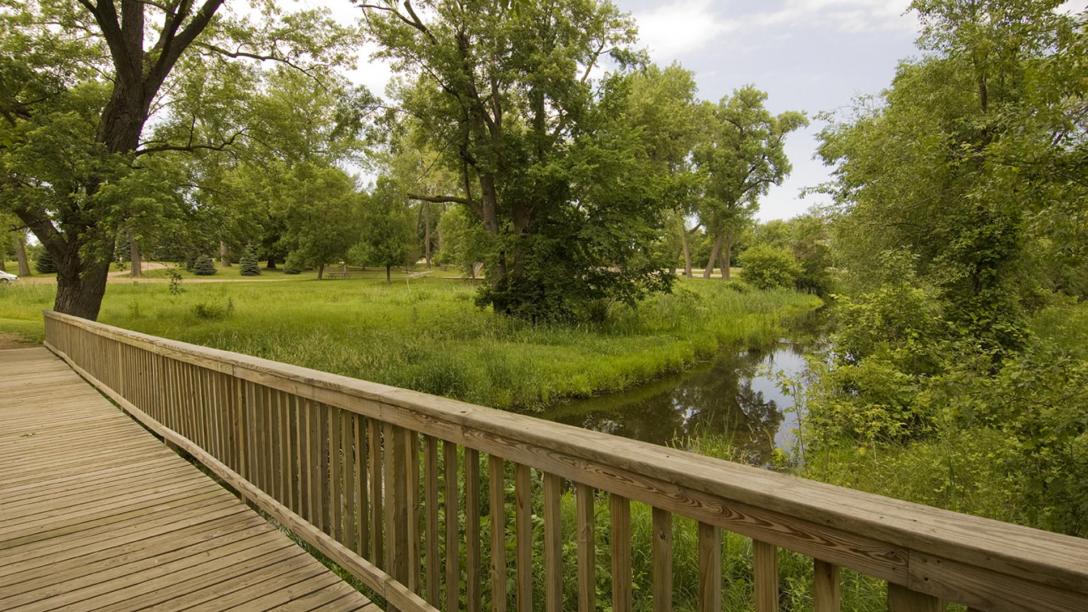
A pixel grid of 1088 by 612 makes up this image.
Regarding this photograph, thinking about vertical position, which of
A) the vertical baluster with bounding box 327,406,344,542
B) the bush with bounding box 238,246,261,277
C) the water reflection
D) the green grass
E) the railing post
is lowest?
the water reflection

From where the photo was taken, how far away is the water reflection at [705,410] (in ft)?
28.5

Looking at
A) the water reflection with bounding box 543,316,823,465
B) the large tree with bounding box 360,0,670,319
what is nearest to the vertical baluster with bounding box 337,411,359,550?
the water reflection with bounding box 543,316,823,465

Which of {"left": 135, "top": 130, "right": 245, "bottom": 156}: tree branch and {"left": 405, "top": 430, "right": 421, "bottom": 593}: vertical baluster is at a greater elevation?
{"left": 135, "top": 130, "right": 245, "bottom": 156}: tree branch

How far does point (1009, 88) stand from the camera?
10.4 metres

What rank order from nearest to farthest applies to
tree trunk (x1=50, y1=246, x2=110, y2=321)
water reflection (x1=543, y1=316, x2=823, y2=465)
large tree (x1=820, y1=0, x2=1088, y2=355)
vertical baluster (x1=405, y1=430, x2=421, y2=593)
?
vertical baluster (x1=405, y1=430, x2=421, y2=593) → large tree (x1=820, y1=0, x2=1088, y2=355) → water reflection (x1=543, y1=316, x2=823, y2=465) → tree trunk (x1=50, y1=246, x2=110, y2=321)

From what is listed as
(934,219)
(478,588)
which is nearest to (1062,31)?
(934,219)

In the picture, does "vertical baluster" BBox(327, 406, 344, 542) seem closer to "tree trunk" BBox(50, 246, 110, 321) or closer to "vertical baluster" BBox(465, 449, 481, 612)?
"vertical baluster" BBox(465, 449, 481, 612)

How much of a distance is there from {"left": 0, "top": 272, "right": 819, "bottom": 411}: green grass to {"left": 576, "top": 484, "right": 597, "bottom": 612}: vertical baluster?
7886 millimetres

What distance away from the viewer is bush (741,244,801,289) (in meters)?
31.9

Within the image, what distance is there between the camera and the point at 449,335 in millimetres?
13828

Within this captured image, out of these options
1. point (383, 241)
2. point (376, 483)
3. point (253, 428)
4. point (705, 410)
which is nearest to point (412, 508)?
point (376, 483)

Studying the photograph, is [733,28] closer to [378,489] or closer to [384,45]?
[384,45]

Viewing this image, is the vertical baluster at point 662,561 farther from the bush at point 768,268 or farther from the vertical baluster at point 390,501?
the bush at point 768,268

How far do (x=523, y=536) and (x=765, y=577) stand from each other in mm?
859
